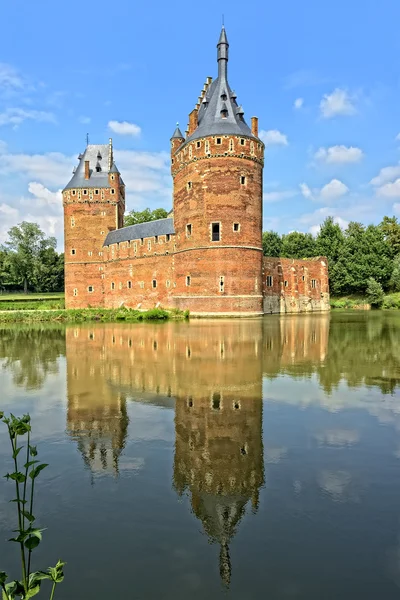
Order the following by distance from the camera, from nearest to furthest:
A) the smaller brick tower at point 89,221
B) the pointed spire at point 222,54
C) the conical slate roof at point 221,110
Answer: the conical slate roof at point 221,110, the pointed spire at point 222,54, the smaller brick tower at point 89,221

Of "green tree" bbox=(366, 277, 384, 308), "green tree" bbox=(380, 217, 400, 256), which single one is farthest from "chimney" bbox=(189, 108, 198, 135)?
"green tree" bbox=(380, 217, 400, 256)

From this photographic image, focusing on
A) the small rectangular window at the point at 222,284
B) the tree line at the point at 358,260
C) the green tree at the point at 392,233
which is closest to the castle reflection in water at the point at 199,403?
the small rectangular window at the point at 222,284

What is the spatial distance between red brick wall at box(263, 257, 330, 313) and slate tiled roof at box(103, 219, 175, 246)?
391 inches

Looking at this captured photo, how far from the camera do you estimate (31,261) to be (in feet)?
248

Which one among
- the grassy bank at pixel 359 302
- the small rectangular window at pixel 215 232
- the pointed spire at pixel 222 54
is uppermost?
the pointed spire at pixel 222 54

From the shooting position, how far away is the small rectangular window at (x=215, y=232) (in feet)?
116

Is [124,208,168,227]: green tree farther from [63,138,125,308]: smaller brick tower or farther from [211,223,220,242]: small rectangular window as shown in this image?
[211,223,220,242]: small rectangular window

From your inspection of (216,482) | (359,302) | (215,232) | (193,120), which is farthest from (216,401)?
(359,302)

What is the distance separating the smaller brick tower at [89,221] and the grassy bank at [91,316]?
10424 millimetres

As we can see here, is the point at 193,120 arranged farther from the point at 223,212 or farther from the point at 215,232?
the point at 215,232

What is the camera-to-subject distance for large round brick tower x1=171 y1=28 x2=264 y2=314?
1378 inches

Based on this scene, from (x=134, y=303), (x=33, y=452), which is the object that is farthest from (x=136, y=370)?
(x=134, y=303)

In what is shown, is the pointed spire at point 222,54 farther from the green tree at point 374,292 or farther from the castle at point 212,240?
the green tree at point 374,292

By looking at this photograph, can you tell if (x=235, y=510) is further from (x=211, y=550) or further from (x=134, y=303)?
(x=134, y=303)
